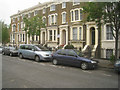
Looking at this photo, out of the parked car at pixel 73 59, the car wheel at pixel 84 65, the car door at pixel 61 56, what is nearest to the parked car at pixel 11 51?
the parked car at pixel 73 59

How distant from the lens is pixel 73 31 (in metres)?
21.0

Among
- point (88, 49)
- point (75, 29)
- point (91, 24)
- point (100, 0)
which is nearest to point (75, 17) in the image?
point (75, 29)

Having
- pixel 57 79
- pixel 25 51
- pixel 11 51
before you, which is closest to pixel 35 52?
pixel 25 51

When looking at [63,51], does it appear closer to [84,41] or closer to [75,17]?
[84,41]

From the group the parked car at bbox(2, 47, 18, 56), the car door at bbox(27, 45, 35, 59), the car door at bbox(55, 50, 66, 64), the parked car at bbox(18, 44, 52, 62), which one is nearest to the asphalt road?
the car door at bbox(55, 50, 66, 64)

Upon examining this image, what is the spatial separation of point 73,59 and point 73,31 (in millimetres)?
11718

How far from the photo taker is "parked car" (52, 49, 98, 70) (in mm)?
9219

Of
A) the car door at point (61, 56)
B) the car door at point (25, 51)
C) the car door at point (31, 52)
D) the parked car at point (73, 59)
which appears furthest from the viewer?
the car door at point (25, 51)

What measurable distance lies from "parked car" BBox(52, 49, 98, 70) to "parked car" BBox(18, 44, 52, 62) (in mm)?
1529

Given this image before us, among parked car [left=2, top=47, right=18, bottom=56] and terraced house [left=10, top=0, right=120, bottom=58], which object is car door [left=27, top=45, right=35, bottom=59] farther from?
terraced house [left=10, top=0, right=120, bottom=58]

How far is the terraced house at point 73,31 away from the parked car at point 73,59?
17.0ft

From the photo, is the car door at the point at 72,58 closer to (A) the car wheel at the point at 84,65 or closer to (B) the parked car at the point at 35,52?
(A) the car wheel at the point at 84,65

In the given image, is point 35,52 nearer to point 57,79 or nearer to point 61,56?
point 61,56

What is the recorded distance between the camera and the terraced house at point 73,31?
16.6 metres
